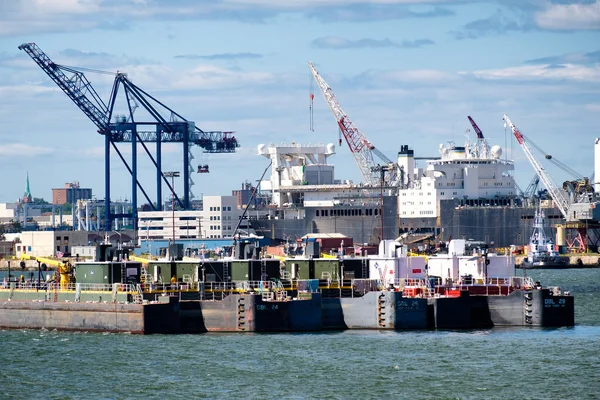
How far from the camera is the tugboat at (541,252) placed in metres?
154

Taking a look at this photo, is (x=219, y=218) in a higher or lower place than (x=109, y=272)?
higher

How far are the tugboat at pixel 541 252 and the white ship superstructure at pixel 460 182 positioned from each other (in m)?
12.0

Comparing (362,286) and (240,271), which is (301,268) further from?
(362,286)

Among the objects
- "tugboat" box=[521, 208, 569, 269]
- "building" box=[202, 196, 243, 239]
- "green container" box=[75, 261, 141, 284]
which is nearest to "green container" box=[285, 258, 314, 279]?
"green container" box=[75, 261, 141, 284]

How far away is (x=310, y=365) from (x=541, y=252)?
4094 inches

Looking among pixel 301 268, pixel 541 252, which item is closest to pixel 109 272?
pixel 301 268

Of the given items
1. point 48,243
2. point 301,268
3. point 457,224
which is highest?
point 457,224

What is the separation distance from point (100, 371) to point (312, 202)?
5334 inches

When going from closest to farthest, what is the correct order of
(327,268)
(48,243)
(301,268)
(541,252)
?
(327,268) → (301,268) → (541,252) → (48,243)

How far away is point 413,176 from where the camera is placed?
193000 millimetres

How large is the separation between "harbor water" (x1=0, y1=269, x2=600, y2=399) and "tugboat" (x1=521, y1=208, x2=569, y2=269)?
8352 cm

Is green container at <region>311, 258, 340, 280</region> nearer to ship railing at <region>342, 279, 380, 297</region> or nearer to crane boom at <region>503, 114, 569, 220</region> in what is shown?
ship railing at <region>342, 279, 380, 297</region>

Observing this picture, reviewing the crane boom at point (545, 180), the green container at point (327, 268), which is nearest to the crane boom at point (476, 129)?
the crane boom at point (545, 180)

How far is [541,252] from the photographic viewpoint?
15850 centimetres
